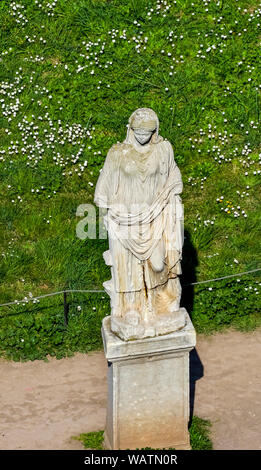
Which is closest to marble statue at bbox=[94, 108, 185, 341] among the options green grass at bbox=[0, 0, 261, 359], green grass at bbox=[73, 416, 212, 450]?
green grass at bbox=[73, 416, 212, 450]

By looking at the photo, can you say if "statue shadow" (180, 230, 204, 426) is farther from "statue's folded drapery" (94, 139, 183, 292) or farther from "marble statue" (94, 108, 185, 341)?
"statue's folded drapery" (94, 139, 183, 292)

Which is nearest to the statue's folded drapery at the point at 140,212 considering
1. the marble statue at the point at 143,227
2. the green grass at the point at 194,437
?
the marble statue at the point at 143,227

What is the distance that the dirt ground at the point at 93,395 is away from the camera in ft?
41.4

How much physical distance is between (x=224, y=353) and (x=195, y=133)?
4.44m

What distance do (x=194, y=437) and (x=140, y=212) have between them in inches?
124

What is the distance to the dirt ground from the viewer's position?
12.6m

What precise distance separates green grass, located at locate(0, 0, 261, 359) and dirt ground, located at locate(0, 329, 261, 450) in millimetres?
466

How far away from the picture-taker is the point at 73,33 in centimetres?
1823

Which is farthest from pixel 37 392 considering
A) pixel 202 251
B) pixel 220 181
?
pixel 220 181

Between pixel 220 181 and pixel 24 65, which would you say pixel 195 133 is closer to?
pixel 220 181

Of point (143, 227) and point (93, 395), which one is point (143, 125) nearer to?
point (143, 227)

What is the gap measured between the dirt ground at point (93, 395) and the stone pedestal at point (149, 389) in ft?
2.44

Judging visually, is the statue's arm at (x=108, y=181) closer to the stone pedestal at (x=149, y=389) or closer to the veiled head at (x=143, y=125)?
the veiled head at (x=143, y=125)

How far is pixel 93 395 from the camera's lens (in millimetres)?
13398
